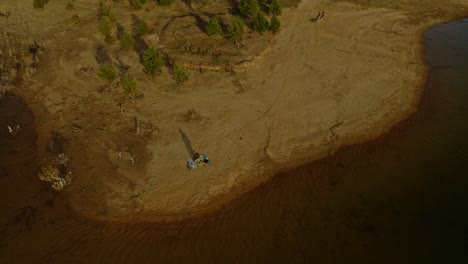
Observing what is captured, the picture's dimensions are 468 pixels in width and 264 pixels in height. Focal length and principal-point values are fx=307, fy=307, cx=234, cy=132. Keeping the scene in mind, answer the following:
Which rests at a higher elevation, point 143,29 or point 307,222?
point 143,29

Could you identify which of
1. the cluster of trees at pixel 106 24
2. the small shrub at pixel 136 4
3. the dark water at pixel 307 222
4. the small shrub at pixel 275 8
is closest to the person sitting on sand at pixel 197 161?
the dark water at pixel 307 222

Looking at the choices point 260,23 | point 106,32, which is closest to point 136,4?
point 106,32

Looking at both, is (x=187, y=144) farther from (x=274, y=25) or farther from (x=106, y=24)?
(x=106, y=24)

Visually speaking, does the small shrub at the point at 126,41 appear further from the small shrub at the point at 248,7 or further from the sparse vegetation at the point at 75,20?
the small shrub at the point at 248,7

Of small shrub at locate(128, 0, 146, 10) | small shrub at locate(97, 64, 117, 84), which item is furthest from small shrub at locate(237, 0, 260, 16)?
small shrub at locate(97, 64, 117, 84)

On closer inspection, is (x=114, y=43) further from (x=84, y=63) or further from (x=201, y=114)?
(x=201, y=114)

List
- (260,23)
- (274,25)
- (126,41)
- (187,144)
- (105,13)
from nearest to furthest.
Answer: (187,144), (126,41), (260,23), (274,25), (105,13)
